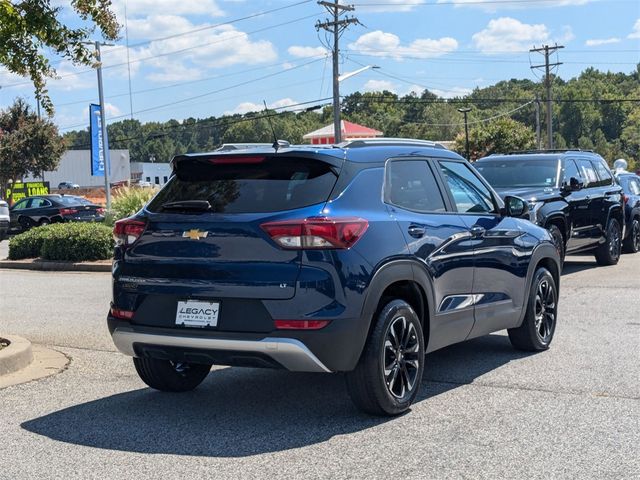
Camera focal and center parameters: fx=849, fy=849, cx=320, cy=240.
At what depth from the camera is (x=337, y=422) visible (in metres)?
5.70

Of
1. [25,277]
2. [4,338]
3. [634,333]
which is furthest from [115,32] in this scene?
[25,277]

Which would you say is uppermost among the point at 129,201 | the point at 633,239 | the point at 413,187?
the point at 413,187

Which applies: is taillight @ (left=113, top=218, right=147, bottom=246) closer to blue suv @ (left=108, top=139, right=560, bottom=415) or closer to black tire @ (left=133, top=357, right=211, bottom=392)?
blue suv @ (left=108, top=139, right=560, bottom=415)

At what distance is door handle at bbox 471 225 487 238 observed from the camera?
22.3 ft

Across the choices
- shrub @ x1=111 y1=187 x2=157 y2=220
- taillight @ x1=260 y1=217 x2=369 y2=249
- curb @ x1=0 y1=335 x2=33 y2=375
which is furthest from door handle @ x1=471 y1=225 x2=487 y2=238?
shrub @ x1=111 y1=187 x2=157 y2=220

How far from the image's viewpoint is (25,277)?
16.8 metres

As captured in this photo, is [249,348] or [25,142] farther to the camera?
[25,142]

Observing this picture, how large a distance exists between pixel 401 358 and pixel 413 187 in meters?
1.31

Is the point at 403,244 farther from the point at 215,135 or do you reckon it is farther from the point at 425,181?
the point at 215,135

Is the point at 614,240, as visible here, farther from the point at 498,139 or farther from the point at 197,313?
the point at 498,139

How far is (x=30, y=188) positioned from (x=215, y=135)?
226ft

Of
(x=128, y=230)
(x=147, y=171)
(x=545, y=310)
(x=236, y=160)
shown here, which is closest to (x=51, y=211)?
(x=545, y=310)

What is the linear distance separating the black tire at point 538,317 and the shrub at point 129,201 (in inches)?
561

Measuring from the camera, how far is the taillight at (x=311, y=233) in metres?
5.27
